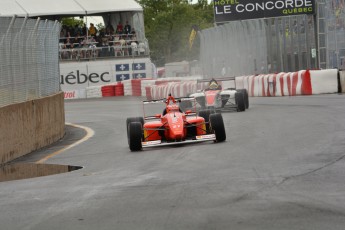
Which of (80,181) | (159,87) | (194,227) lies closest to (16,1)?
(159,87)

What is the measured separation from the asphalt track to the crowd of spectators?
3304cm

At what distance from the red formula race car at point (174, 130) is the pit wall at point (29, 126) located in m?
2.15

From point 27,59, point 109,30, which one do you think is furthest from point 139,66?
point 27,59

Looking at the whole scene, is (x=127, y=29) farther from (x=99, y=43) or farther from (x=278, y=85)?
(x=278, y=85)

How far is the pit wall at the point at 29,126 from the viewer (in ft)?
50.8

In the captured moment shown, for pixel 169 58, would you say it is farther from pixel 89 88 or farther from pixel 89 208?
pixel 89 208

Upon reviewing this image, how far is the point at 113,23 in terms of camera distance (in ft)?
179

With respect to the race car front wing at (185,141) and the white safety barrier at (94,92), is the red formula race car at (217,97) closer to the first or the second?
the race car front wing at (185,141)

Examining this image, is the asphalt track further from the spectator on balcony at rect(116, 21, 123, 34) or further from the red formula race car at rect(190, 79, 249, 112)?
the spectator on balcony at rect(116, 21, 123, 34)

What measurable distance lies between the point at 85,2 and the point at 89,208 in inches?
1771

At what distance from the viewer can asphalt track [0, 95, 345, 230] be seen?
7316 millimetres

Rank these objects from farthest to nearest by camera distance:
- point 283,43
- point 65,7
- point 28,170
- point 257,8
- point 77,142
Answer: point 65,7
point 257,8
point 283,43
point 77,142
point 28,170

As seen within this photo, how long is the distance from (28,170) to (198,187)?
507cm

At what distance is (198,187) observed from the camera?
9.30 meters
